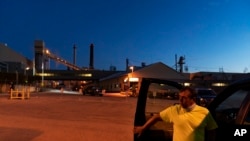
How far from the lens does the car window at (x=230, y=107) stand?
4.96 m

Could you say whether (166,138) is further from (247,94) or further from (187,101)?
(247,94)

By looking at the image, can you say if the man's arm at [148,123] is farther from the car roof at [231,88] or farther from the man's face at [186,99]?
the car roof at [231,88]

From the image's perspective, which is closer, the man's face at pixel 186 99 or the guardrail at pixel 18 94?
the man's face at pixel 186 99

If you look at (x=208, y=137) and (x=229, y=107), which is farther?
(x=229, y=107)

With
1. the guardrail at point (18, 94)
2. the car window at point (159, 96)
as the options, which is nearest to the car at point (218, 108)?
the car window at point (159, 96)

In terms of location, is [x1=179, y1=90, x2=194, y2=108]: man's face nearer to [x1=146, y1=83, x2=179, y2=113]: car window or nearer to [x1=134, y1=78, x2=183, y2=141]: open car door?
[x1=134, y1=78, x2=183, y2=141]: open car door

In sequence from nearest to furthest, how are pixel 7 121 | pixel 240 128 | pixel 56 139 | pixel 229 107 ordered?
pixel 240 128 → pixel 229 107 → pixel 56 139 → pixel 7 121

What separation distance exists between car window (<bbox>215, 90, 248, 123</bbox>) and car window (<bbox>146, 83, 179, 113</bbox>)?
2.96 ft

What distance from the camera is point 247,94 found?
4.93 meters

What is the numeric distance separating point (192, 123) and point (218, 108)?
1.50 ft

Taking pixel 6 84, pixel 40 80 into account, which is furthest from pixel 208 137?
pixel 40 80

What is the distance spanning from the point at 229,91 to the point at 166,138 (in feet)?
4.27

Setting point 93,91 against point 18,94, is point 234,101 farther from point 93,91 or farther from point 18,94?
point 93,91

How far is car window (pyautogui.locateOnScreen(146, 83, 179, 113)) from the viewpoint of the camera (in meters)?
6.15
